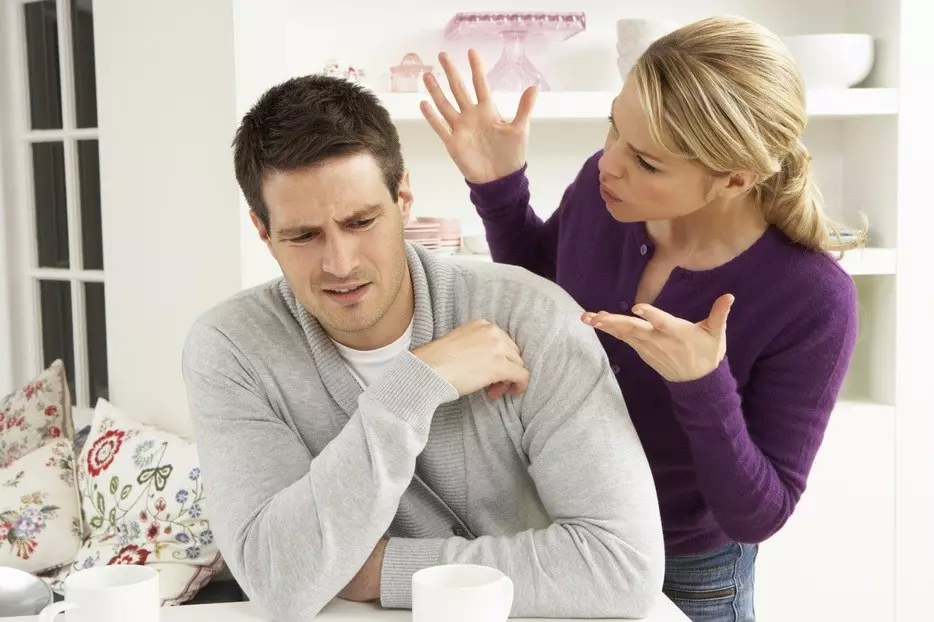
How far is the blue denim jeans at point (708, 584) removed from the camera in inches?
71.7

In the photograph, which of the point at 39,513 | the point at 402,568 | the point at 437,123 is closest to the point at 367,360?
the point at 402,568

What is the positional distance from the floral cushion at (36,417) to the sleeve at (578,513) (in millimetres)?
1986

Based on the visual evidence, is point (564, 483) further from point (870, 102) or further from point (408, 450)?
point (870, 102)

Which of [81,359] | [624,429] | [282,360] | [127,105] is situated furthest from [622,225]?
[81,359]

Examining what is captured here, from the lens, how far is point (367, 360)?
165 centimetres

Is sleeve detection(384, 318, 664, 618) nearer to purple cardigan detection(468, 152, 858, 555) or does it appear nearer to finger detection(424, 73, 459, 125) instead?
purple cardigan detection(468, 152, 858, 555)

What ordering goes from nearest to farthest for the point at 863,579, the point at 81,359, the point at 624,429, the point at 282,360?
the point at 624,429 → the point at 282,360 → the point at 863,579 → the point at 81,359

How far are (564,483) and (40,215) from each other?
270 centimetres

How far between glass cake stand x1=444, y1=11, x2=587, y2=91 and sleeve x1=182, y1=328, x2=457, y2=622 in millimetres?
1878

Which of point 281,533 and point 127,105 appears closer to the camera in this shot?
point 281,533

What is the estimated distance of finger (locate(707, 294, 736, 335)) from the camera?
144 centimetres

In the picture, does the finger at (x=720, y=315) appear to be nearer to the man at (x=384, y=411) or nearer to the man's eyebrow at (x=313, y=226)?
the man at (x=384, y=411)

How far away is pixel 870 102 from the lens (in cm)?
311

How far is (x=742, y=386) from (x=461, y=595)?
0.75 m
